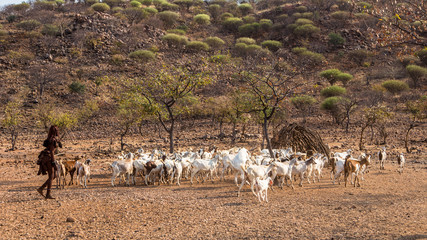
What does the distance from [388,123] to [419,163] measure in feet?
49.1

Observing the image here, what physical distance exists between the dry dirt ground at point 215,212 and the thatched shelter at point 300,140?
3.21 meters

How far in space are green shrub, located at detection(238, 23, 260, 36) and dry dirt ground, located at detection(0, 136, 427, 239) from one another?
2021 inches

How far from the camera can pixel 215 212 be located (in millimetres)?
8047

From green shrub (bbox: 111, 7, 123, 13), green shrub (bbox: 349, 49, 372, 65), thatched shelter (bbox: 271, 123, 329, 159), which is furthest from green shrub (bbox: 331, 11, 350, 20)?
thatched shelter (bbox: 271, 123, 329, 159)

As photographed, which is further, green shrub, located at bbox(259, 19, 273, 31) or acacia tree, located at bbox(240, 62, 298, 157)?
green shrub, located at bbox(259, 19, 273, 31)

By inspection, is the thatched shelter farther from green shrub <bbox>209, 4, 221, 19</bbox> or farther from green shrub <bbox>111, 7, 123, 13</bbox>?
green shrub <bbox>209, 4, 221, 19</bbox>

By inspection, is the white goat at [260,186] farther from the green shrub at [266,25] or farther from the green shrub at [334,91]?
the green shrub at [266,25]

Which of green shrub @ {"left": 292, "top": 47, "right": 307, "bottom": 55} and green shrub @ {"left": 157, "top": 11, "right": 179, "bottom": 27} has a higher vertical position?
green shrub @ {"left": 157, "top": 11, "right": 179, "bottom": 27}

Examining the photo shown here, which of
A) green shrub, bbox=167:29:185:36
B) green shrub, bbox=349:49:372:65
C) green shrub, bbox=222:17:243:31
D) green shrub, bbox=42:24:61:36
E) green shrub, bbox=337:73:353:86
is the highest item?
green shrub, bbox=222:17:243:31

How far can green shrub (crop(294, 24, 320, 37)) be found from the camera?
54.9m

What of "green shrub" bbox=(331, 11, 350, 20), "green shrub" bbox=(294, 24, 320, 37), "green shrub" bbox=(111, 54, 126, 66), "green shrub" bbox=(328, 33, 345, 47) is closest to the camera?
"green shrub" bbox=(111, 54, 126, 66)

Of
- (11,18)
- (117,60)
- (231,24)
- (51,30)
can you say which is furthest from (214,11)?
(11,18)

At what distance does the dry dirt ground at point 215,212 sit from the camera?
21.5ft

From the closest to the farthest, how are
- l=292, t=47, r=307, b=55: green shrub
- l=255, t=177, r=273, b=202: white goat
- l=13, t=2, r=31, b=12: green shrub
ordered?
l=255, t=177, r=273, b=202: white goat → l=292, t=47, r=307, b=55: green shrub → l=13, t=2, r=31, b=12: green shrub
